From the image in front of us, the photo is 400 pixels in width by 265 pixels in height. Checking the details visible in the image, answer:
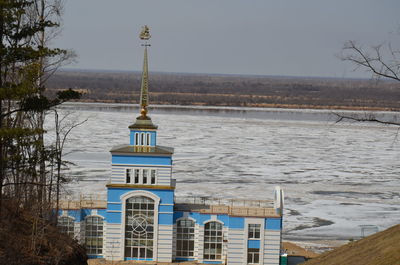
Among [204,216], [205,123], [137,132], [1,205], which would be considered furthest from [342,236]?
[205,123]

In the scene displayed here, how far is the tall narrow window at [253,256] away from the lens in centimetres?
3347

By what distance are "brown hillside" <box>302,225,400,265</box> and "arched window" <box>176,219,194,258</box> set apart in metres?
14.9

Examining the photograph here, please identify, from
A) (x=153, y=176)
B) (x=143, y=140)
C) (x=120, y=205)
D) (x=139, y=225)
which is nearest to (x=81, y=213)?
(x=120, y=205)

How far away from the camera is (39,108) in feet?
60.6

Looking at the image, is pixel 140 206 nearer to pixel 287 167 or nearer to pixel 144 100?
pixel 144 100

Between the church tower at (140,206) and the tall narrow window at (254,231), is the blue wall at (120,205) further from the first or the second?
the tall narrow window at (254,231)

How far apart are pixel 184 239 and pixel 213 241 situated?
4.60ft

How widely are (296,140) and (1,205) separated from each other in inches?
2446

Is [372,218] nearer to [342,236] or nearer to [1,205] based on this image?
[342,236]

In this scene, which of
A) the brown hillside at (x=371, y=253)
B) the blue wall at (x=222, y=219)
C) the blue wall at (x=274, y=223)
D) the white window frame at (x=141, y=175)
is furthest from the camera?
the white window frame at (x=141, y=175)

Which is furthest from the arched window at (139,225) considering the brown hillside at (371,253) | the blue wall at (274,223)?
the brown hillside at (371,253)

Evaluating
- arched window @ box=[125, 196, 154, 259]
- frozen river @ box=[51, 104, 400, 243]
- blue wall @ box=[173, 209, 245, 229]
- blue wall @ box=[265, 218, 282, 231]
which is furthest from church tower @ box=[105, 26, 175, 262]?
frozen river @ box=[51, 104, 400, 243]

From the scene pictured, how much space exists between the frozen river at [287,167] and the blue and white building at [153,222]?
13.5ft

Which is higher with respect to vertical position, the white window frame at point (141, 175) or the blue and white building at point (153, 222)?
the white window frame at point (141, 175)
